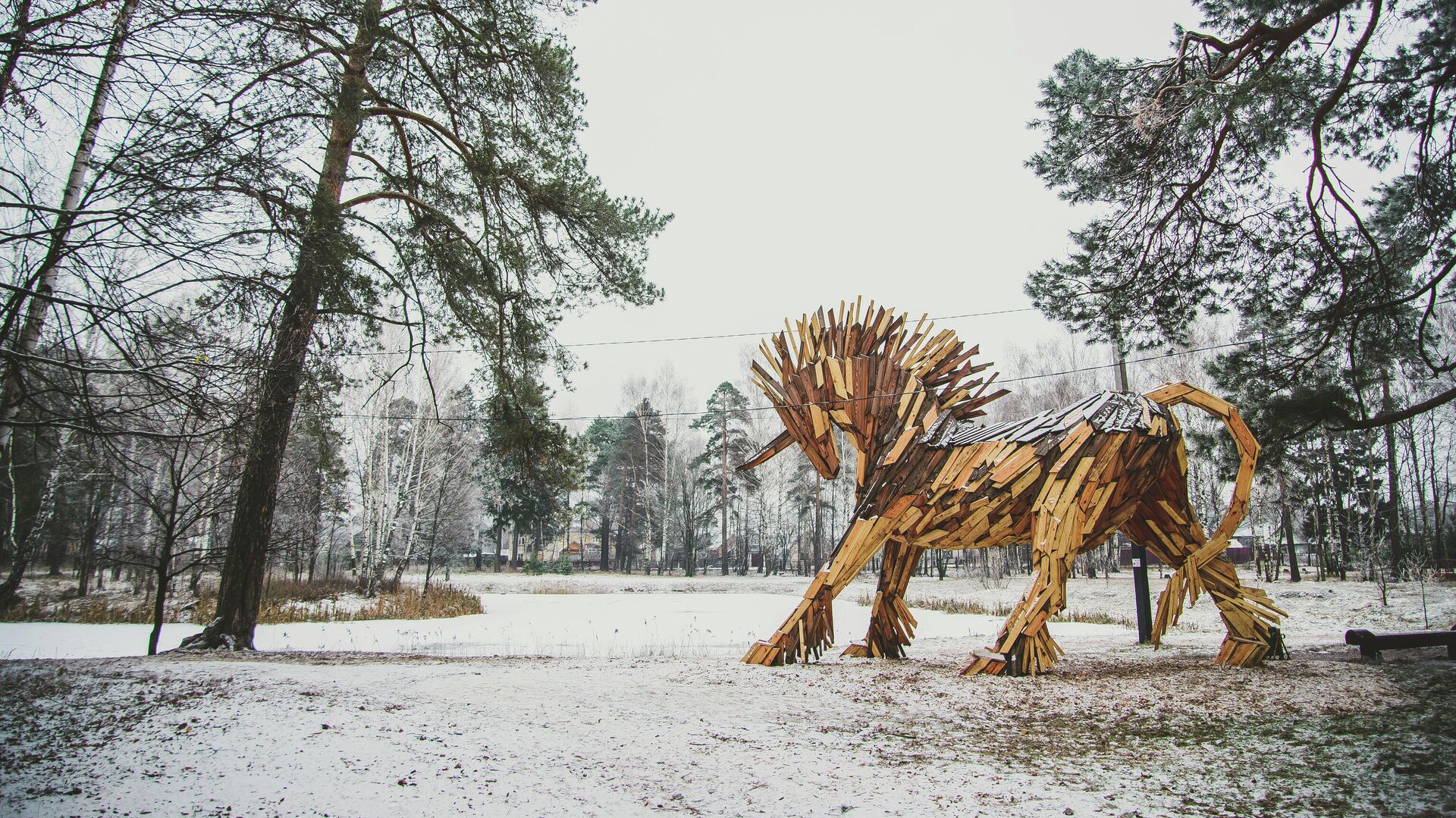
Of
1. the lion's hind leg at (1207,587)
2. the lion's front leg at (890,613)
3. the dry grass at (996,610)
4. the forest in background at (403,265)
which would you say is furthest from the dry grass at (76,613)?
the lion's hind leg at (1207,587)

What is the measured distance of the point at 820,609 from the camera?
21.2 feet

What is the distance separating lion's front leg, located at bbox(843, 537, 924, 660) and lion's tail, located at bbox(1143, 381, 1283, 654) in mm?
2183

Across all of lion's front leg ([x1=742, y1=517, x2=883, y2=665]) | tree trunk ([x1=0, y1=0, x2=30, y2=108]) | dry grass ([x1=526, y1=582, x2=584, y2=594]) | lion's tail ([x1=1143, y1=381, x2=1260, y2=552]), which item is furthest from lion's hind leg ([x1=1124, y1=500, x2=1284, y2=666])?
dry grass ([x1=526, y1=582, x2=584, y2=594])

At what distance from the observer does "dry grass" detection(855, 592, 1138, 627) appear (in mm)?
12992

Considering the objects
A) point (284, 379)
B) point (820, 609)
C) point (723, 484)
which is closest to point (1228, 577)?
point (820, 609)

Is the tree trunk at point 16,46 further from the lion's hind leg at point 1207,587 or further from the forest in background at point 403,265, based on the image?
the lion's hind leg at point 1207,587

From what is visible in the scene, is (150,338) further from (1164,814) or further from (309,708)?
(1164,814)

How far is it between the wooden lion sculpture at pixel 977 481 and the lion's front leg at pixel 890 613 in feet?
0.06

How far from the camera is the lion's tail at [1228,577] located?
6121 mm

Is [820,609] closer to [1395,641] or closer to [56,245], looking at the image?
[1395,641]

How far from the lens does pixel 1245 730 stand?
3928 mm

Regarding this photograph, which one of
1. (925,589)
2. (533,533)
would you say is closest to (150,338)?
(925,589)

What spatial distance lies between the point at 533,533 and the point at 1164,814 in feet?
130

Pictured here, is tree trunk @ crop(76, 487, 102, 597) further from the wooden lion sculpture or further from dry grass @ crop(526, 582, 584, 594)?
the wooden lion sculpture
